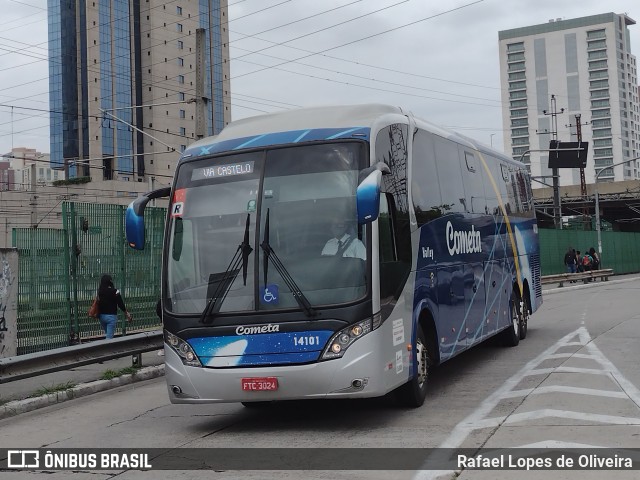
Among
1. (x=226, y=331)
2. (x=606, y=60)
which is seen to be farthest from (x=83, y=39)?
(x=606, y=60)

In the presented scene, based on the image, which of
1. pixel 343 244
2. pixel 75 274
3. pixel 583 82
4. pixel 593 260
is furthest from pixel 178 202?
pixel 583 82

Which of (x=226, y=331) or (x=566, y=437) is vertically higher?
(x=226, y=331)

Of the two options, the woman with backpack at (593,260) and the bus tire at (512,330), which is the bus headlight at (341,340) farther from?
the woman with backpack at (593,260)

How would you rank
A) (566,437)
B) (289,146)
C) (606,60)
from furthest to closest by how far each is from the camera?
(606,60) < (289,146) < (566,437)

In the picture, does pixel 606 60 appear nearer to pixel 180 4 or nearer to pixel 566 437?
pixel 180 4

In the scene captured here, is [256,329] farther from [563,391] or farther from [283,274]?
[563,391]

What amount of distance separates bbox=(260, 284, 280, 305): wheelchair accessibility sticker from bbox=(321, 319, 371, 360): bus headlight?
0.68 m

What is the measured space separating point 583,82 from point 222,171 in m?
193

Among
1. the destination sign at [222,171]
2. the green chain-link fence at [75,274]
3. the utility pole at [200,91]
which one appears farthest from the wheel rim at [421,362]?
the utility pole at [200,91]

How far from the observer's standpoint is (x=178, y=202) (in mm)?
9102

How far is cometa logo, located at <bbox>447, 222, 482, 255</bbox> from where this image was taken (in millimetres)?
11312

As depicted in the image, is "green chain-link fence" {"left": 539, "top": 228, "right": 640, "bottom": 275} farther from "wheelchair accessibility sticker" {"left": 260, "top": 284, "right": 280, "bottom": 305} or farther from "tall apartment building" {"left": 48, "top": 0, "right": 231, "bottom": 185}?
"tall apartment building" {"left": 48, "top": 0, "right": 231, "bottom": 185}

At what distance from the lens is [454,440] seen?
25.1 ft

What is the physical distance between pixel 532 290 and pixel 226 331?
10376 mm
